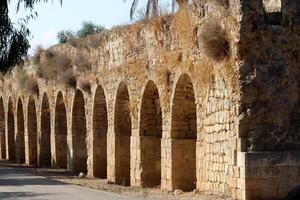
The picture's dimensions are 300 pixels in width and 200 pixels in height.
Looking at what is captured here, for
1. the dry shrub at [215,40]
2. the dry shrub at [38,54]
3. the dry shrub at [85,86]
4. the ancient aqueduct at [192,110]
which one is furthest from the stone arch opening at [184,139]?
the dry shrub at [38,54]

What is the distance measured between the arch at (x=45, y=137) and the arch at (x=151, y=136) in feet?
34.9

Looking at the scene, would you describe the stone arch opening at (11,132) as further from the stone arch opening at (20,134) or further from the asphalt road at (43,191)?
the asphalt road at (43,191)

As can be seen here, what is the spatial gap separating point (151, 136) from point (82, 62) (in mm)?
5639

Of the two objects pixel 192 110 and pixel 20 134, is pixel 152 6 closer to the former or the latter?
pixel 192 110

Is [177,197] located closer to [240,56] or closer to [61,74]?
[240,56]

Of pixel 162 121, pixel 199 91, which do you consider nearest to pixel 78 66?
pixel 162 121

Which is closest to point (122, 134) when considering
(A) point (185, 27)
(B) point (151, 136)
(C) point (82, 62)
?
(B) point (151, 136)

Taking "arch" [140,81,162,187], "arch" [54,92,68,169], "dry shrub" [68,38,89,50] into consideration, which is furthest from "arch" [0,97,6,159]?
"arch" [140,81,162,187]

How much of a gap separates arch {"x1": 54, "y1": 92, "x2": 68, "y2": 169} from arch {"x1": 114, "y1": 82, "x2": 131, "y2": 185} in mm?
6319

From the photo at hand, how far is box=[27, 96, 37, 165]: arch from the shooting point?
29009 mm

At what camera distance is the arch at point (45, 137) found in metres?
27.6

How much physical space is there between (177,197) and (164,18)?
184 inches

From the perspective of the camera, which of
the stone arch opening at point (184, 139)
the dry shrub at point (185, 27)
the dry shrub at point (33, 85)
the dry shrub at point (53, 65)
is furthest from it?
the dry shrub at point (33, 85)

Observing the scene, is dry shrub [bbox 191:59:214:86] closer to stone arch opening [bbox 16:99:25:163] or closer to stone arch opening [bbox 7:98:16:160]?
stone arch opening [bbox 16:99:25:163]
